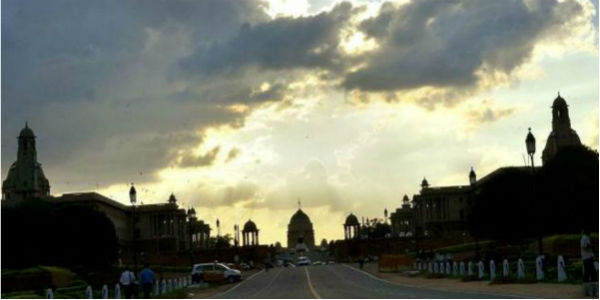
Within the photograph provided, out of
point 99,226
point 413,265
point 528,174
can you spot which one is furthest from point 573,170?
point 99,226

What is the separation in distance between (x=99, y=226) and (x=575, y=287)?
104 m

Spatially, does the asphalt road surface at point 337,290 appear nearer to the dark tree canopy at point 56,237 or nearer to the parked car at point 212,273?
the parked car at point 212,273

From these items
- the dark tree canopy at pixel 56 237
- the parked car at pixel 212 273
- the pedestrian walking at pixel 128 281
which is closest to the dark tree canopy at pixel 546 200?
the parked car at pixel 212 273

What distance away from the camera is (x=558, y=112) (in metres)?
178

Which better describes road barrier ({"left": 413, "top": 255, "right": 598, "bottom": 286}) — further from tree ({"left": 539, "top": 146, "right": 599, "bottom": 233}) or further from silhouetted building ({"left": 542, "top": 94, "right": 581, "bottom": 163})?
silhouetted building ({"left": 542, "top": 94, "right": 581, "bottom": 163})

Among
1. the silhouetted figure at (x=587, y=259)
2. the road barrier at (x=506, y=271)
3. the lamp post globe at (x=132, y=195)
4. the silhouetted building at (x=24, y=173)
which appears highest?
the silhouetted building at (x=24, y=173)

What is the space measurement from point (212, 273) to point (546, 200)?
46160 mm

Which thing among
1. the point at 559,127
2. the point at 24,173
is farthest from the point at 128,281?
the point at 24,173

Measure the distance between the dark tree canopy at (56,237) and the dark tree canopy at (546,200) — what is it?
4639 centimetres

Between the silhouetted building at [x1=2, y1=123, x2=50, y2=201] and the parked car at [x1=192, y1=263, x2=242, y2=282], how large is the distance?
120586 mm

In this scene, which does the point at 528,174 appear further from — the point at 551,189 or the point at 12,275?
the point at 12,275

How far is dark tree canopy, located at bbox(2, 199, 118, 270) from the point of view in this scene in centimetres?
11831

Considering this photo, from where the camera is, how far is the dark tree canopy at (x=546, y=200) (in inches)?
4168

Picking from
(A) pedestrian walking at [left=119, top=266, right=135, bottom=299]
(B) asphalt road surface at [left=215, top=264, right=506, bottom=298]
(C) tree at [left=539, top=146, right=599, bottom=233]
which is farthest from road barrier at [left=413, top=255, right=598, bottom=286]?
(C) tree at [left=539, top=146, right=599, bottom=233]
